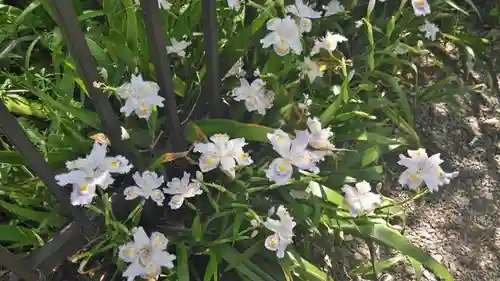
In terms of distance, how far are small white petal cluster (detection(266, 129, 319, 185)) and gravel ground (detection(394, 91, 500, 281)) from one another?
592 millimetres

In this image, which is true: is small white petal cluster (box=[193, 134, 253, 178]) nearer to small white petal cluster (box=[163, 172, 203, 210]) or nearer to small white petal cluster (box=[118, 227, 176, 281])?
small white petal cluster (box=[163, 172, 203, 210])

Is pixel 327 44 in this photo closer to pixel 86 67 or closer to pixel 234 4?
pixel 234 4

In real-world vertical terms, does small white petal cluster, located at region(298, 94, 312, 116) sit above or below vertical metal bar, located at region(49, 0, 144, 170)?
below

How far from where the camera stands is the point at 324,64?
1765 millimetres

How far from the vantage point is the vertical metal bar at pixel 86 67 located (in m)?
1.18

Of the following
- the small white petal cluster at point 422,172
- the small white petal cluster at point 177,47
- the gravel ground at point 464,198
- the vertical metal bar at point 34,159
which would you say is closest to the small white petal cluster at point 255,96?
the small white petal cluster at point 177,47

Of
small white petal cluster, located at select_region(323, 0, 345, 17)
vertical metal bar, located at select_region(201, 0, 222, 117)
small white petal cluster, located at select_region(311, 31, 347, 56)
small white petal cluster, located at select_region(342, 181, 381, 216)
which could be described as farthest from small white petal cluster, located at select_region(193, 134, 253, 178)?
small white petal cluster, located at select_region(323, 0, 345, 17)

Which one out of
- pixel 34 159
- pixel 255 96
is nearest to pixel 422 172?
pixel 255 96

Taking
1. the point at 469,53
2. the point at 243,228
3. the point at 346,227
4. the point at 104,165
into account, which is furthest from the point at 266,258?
the point at 469,53

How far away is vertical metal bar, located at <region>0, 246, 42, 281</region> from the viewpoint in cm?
137

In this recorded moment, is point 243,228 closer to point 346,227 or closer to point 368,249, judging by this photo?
point 346,227

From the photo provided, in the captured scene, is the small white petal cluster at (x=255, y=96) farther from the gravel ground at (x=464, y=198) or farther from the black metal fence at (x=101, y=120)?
the gravel ground at (x=464, y=198)

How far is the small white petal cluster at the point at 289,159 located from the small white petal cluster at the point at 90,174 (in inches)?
13.1

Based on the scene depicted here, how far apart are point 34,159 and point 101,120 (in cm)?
19
